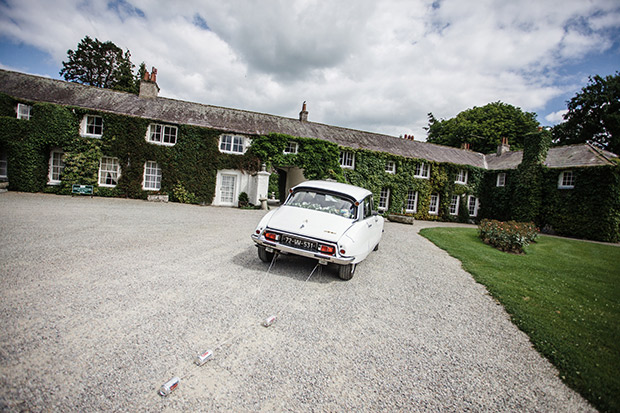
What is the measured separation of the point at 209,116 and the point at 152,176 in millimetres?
6129

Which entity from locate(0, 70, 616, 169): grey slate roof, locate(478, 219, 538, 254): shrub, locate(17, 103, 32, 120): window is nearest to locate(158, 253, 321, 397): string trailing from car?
locate(478, 219, 538, 254): shrub

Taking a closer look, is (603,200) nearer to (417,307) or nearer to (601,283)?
(601,283)

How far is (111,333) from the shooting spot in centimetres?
288

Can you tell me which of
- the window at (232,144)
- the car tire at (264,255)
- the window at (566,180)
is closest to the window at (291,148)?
the window at (232,144)

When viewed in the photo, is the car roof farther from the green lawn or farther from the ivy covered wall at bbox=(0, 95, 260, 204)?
the ivy covered wall at bbox=(0, 95, 260, 204)

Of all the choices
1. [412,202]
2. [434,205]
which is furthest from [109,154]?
[434,205]

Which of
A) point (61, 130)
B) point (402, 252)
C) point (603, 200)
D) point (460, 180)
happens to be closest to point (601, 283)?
point (402, 252)

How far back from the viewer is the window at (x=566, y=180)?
1911 centimetres

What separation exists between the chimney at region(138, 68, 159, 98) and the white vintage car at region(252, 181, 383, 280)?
19.6m

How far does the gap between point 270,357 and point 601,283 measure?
30.1ft

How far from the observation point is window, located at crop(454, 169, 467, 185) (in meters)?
24.3

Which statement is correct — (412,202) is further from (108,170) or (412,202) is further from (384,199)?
(108,170)

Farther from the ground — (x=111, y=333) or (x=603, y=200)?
(x=603, y=200)

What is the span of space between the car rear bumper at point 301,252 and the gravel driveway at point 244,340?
510 mm
